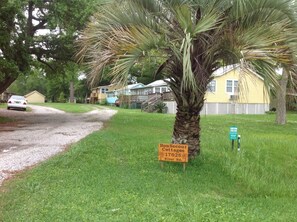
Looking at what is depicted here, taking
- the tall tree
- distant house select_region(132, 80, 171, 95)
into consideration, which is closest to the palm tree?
the tall tree

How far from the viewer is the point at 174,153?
312 inches

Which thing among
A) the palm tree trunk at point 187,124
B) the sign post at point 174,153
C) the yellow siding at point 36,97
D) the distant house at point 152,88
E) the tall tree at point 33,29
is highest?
the tall tree at point 33,29

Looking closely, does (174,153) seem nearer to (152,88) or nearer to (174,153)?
(174,153)

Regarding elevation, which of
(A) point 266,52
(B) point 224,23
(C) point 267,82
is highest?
(B) point 224,23

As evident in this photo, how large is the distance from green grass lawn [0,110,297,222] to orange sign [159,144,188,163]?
0.27 metres

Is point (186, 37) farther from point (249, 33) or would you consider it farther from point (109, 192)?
point (109, 192)

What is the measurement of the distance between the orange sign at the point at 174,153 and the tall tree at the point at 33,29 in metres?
9.16

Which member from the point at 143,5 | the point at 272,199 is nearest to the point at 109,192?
the point at 272,199

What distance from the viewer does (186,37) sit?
7.07 meters

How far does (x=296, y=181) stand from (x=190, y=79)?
3318 mm

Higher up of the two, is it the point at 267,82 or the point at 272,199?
the point at 267,82

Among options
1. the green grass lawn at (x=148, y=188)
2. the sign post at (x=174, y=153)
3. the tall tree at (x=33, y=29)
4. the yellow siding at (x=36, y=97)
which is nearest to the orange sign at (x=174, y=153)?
the sign post at (x=174, y=153)

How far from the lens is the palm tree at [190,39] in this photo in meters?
7.16

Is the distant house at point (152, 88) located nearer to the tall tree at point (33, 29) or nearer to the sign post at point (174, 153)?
the tall tree at point (33, 29)
